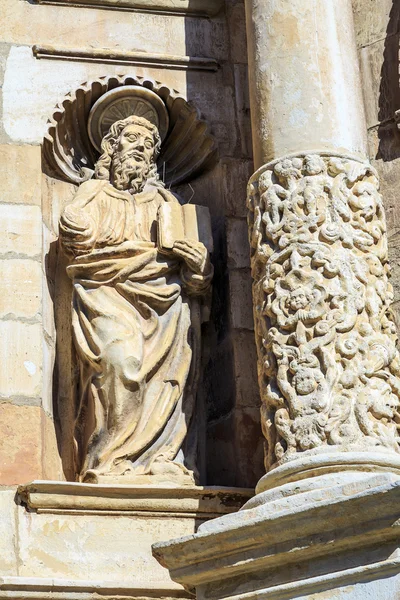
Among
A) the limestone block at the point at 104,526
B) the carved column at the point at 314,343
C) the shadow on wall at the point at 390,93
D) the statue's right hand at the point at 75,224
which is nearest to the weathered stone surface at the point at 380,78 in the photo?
the shadow on wall at the point at 390,93

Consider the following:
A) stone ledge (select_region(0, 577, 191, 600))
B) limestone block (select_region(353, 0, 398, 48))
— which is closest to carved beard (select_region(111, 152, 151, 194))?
limestone block (select_region(353, 0, 398, 48))

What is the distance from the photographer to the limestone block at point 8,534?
261 inches

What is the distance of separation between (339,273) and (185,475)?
1.20 meters

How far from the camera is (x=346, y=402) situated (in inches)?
247

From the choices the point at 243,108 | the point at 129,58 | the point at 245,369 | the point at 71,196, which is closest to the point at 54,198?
the point at 71,196

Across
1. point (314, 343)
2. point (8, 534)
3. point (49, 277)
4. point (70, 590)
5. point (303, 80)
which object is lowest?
point (70, 590)

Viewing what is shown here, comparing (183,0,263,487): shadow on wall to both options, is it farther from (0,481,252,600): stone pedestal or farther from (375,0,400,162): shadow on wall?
(375,0,400,162): shadow on wall

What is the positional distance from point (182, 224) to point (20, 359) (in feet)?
3.35

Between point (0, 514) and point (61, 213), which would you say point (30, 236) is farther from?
point (0, 514)

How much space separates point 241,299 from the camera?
7.54m

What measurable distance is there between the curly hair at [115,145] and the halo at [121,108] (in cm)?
15

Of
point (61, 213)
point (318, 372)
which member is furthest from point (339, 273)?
point (61, 213)

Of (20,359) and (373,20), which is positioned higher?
(373,20)

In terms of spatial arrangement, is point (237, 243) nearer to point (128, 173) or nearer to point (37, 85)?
point (128, 173)
